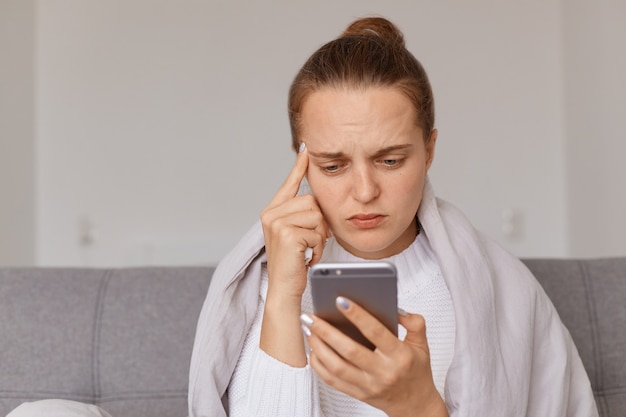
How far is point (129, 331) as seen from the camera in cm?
192

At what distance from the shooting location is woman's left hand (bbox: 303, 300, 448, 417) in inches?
49.5

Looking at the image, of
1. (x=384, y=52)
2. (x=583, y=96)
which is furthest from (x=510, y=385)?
(x=583, y=96)

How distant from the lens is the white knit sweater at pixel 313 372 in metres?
1.45

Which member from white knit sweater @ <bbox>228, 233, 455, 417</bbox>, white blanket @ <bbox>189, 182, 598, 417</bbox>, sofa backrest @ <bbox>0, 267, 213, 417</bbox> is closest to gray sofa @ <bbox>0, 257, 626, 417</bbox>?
sofa backrest @ <bbox>0, 267, 213, 417</bbox>

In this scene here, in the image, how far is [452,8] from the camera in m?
3.66

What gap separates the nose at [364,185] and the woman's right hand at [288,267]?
74 millimetres

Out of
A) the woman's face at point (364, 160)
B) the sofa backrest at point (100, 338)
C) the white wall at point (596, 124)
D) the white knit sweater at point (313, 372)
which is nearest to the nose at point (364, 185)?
the woman's face at point (364, 160)

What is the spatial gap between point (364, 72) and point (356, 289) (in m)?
0.45

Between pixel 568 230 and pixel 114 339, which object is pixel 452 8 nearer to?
pixel 568 230

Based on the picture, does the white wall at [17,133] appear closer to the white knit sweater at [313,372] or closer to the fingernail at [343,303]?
the white knit sweater at [313,372]

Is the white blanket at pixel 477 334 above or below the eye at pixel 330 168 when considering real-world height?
below

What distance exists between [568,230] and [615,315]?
1754mm

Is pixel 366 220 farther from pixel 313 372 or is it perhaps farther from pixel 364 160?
pixel 313 372

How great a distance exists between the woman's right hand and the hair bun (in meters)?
0.40
